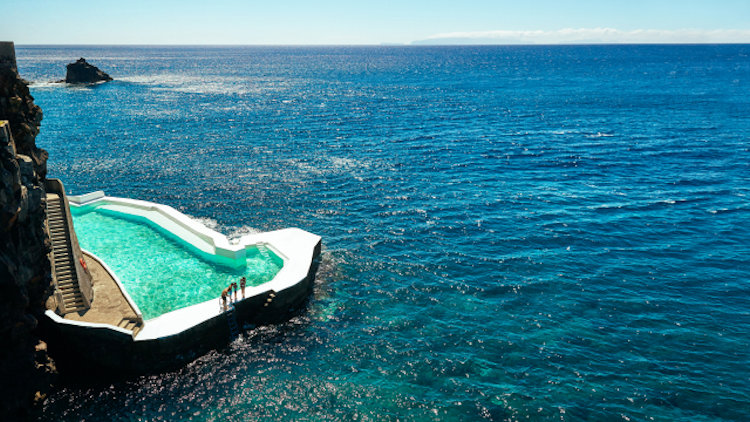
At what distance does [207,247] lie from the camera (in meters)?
34.7

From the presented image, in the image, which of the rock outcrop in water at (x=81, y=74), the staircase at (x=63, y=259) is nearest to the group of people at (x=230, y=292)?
the staircase at (x=63, y=259)

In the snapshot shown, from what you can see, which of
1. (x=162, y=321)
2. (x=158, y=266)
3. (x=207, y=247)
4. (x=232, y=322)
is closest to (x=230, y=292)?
(x=232, y=322)

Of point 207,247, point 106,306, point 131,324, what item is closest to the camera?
point 131,324

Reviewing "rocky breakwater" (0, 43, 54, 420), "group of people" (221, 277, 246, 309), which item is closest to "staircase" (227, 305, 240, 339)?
"group of people" (221, 277, 246, 309)

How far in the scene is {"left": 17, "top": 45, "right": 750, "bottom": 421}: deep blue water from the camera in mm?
23469

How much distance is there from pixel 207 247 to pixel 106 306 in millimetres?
8822

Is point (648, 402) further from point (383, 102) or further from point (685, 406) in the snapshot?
point (383, 102)

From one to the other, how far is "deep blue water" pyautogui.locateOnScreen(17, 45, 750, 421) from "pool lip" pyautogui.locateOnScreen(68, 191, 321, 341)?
7.80ft

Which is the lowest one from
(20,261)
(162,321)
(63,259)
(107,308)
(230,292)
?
(162,321)

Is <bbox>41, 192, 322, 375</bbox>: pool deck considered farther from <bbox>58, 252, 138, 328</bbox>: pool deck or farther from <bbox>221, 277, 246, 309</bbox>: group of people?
<bbox>221, 277, 246, 309</bbox>: group of people

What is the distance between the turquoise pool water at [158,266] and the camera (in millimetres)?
29317

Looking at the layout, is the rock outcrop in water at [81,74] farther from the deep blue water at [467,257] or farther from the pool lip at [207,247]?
the pool lip at [207,247]

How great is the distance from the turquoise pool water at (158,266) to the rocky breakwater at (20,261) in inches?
224

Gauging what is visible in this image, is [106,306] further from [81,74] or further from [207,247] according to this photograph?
[81,74]
